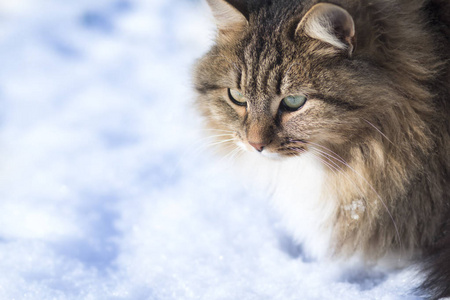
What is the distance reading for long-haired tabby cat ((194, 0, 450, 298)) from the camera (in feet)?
3.53

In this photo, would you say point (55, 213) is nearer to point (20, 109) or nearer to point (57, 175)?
point (57, 175)

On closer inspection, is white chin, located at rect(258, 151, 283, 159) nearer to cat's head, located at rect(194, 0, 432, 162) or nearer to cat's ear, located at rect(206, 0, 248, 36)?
cat's head, located at rect(194, 0, 432, 162)

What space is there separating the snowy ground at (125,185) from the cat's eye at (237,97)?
262mm

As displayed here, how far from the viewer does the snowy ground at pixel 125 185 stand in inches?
50.4

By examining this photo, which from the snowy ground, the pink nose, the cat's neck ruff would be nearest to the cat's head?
the pink nose

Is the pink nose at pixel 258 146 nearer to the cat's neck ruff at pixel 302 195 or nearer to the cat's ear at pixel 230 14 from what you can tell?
the cat's neck ruff at pixel 302 195

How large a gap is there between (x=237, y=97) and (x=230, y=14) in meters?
0.22

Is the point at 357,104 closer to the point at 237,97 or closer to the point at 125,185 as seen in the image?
the point at 237,97

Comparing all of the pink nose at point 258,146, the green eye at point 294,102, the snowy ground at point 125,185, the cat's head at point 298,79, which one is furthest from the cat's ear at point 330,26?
the snowy ground at point 125,185

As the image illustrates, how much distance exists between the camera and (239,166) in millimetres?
1444

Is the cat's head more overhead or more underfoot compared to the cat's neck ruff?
more overhead

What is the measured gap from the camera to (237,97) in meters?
1.21

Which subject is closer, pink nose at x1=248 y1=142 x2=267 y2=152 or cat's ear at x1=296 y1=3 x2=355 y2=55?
cat's ear at x1=296 y1=3 x2=355 y2=55

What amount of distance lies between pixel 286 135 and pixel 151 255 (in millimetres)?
599
